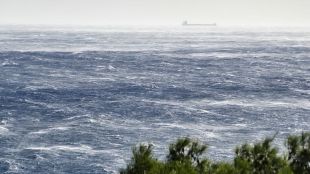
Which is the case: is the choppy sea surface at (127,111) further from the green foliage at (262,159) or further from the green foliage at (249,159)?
the green foliage at (262,159)

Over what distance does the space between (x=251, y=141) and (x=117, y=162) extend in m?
23.8

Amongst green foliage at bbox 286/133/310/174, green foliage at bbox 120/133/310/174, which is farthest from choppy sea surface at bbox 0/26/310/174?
green foliage at bbox 120/133/310/174

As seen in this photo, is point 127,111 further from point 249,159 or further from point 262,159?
point 262,159

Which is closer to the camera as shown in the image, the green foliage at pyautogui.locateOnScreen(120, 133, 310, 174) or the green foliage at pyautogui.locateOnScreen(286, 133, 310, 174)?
the green foliage at pyautogui.locateOnScreen(120, 133, 310, 174)

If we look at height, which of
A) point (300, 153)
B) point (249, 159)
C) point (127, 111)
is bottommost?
point (127, 111)

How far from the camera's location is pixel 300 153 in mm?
44031

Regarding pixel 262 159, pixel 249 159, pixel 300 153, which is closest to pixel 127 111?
pixel 249 159

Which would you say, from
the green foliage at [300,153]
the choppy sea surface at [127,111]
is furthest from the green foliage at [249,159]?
the choppy sea surface at [127,111]

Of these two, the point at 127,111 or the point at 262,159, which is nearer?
the point at 262,159

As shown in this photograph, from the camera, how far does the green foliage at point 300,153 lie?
143 feet

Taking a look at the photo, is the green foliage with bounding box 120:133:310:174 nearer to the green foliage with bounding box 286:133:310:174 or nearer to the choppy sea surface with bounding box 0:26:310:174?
the green foliage with bounding box 286:133:310:174

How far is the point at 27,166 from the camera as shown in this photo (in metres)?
72.3

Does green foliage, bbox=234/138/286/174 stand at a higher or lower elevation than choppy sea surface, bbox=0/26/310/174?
higher

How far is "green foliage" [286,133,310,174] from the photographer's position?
143 feet
